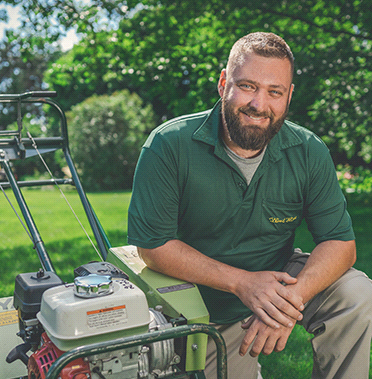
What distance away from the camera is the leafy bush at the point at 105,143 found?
14117 mm

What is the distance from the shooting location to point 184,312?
162cm

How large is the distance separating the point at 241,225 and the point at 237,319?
1.45 ft

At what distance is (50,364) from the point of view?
140 centimetres

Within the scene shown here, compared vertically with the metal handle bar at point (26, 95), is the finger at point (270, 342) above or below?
below

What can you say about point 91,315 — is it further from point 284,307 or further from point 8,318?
point 8,318

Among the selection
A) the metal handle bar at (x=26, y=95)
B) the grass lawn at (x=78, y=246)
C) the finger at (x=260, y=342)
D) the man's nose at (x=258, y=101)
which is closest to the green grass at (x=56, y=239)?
the grass lawn at (x=78, y=246)

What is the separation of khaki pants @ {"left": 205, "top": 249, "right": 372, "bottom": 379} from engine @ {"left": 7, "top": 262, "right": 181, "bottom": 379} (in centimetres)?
54

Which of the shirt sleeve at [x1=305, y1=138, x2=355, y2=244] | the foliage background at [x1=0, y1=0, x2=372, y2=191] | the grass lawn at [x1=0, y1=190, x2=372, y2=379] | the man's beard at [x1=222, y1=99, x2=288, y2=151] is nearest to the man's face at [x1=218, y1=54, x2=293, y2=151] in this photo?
the man's beard at [x1=222, y1=99, x2=288, y2=151]

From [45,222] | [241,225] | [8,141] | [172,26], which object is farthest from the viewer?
[45,222]

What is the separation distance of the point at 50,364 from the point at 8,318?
4.19ft

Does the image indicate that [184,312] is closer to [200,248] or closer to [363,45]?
[200,248]

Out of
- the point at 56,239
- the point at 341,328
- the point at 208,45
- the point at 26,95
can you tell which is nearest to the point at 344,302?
the point at 341,328

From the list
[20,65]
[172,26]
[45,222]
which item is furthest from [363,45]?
[20,65]

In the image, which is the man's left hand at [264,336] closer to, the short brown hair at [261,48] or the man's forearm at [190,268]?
the man's forearm at [190,268]
